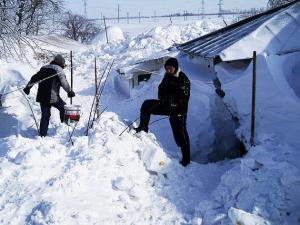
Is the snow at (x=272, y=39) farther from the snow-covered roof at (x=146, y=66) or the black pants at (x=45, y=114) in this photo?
the snow-covered roof at (x=146, y=66)

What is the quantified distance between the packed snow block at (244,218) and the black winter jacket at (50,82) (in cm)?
393

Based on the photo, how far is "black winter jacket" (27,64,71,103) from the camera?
7.05m

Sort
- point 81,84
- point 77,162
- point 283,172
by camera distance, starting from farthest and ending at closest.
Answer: point 81,84 → point 77,162 → point 283,172

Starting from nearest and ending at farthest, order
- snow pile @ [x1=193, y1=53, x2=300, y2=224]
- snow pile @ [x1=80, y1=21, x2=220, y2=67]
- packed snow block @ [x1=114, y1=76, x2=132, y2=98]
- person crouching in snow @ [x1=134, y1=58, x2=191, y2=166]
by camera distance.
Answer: snow pile @ [x1=193, y1=53, x2=300, y2=224] < person crouching in snow @ [x1=134, y1=58, x2=191, y2=166] < packed snow block @ [x1=114, y1=76, x2=132, y2=98] < snow pile @ [x1=80, y1=21, x2=220, y2=67]

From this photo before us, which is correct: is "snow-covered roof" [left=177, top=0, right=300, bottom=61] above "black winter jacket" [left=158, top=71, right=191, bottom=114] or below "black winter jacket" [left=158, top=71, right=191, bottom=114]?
above

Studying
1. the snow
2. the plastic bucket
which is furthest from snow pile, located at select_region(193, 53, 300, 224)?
the plastic bucket

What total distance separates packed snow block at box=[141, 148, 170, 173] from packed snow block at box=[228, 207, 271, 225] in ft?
4.99

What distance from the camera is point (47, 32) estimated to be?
106ft

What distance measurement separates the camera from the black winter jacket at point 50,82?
7.05 meters

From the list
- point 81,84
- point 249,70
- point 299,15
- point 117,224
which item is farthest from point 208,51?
point 81,84

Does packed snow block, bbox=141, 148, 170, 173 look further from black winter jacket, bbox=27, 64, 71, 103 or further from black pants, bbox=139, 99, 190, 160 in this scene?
black winter jacket, bbox=27, 64, 71, 103

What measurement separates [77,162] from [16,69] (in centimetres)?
1093

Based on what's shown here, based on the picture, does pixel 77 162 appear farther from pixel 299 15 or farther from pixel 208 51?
pixel 299 15

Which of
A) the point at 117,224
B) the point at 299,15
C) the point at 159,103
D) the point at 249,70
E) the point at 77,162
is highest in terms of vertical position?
the point at 299,15
